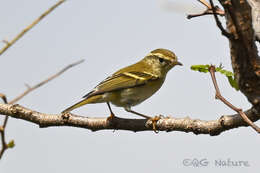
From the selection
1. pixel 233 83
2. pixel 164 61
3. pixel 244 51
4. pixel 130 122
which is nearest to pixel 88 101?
pixel 130 122

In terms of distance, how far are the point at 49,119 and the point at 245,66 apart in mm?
2231

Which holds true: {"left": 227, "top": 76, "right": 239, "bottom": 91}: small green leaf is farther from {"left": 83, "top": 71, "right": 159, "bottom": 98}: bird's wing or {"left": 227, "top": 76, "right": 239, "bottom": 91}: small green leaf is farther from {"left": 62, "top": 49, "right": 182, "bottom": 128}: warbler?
{"left": 83, "top": 71, "right": 159, "bottom": 98}: bird's wing

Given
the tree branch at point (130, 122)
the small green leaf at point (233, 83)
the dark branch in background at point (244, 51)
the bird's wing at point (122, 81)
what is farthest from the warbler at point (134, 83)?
the dark branch in background at point (244, 51)

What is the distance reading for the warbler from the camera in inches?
232

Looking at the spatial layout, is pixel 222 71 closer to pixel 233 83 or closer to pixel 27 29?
pixel 233 83

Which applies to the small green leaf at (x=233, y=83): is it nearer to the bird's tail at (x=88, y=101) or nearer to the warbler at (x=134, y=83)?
the warbler at (x=134, y=83)

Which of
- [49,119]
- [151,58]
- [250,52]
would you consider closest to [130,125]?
[49,119]

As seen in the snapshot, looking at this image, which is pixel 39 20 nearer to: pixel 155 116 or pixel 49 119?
pixel 49 119

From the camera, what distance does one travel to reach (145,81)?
635 centimetres

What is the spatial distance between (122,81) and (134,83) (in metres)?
0.21

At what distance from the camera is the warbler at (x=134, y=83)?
590cm

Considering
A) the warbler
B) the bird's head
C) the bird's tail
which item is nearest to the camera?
the bird's tail

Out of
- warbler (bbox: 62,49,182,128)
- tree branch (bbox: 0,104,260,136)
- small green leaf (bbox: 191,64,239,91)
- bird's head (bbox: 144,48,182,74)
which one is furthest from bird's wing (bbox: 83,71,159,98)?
small green leaf (bbox: 191,64,239,91)

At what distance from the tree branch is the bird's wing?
1270mm
